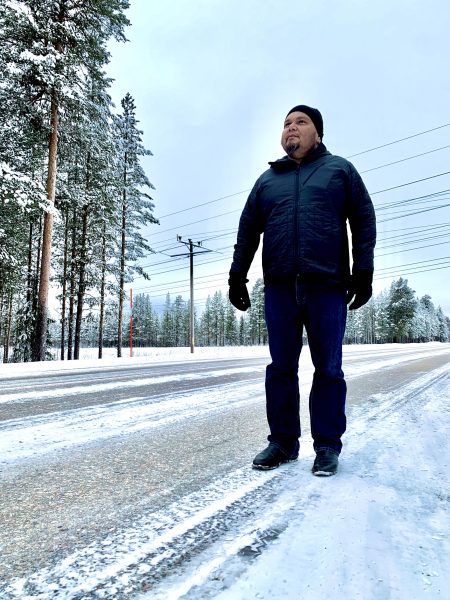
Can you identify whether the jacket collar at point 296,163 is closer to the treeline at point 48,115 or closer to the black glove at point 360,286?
the black glove at point 360,286

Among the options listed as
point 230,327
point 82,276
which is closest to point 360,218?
point 82,276

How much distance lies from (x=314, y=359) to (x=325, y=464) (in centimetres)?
54

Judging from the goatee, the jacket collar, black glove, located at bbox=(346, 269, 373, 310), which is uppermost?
the goatee

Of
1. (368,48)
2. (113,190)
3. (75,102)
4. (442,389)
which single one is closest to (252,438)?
(442,389)

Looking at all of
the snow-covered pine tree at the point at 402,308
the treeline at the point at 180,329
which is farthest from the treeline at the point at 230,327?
the snow-covered pine tree at the point at 402,308

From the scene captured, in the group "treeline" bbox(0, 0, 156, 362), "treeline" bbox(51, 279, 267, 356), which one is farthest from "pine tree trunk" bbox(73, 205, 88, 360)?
"treeline" bbox(51, 279, 267, 356)

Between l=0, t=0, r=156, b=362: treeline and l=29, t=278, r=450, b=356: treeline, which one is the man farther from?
l=29, t=278, r=450, b=356: treeline

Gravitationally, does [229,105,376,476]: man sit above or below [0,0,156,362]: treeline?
below

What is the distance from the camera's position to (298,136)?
2.23 m

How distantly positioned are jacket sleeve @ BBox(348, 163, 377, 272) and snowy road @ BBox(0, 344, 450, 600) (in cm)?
111

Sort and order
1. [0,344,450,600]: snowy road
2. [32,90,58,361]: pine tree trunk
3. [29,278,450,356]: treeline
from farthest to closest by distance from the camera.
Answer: [29,278,450,356]: treeline
[32,90,58,361]: pine tree trunk
[0,344,450,600]: snowy road

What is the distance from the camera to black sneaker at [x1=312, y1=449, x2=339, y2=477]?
1740 millimetres

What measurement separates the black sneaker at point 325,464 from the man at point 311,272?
45 mm

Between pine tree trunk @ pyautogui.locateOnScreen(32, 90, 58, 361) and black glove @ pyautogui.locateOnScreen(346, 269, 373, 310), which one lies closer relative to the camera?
black glove @ pyautogui.locateOnScreen(346, 269, 373, 310)
